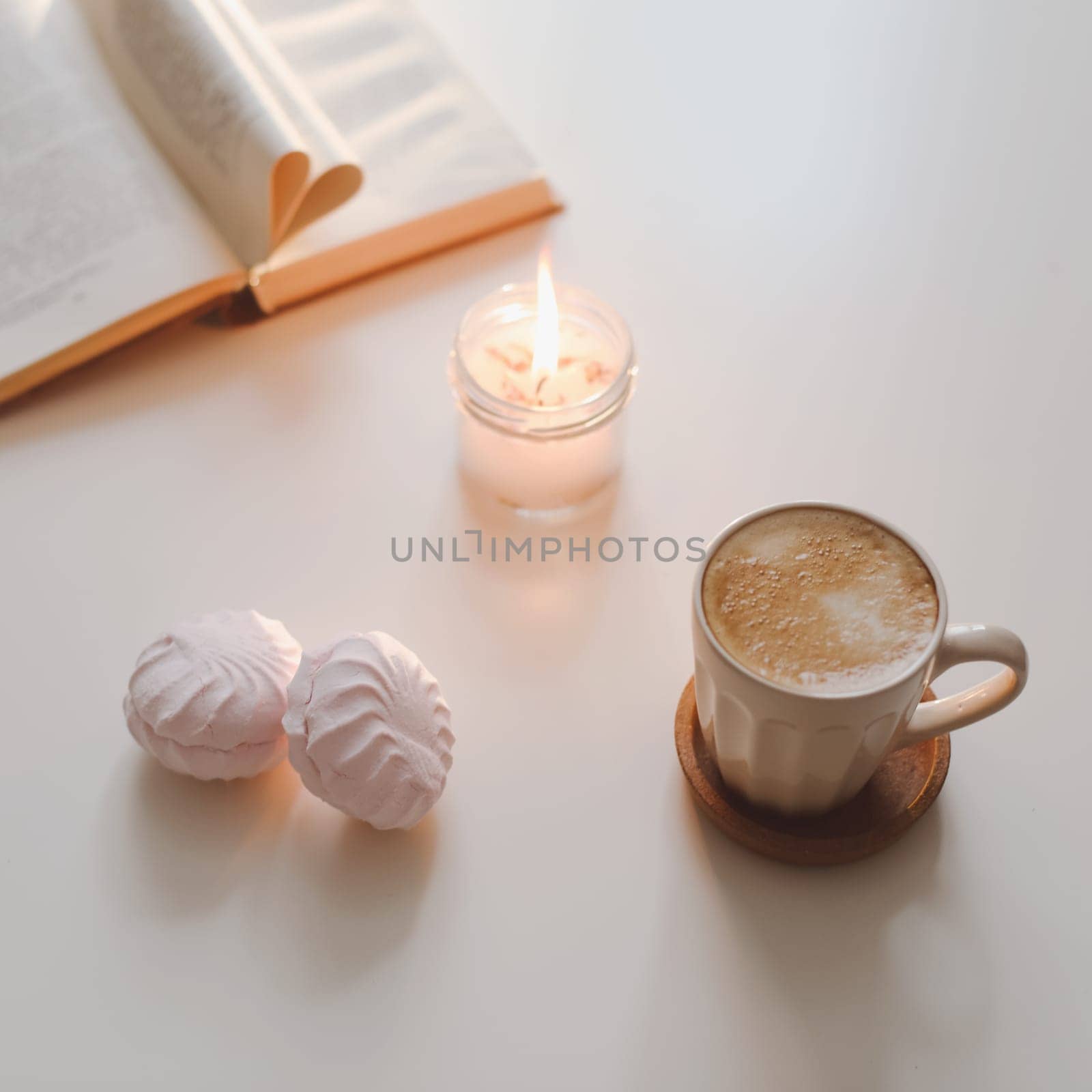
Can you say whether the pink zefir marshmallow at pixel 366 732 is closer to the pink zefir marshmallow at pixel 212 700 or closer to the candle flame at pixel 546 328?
the pink zefir marshmallow at pixel 212 700

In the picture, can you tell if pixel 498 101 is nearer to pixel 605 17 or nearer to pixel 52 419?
pixel 605 17

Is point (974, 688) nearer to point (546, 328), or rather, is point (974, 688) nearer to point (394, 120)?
point (546, 328)

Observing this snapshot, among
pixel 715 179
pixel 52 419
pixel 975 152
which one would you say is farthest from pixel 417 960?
pixel 975 152

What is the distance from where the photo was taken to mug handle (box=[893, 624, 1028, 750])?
564 millimetres

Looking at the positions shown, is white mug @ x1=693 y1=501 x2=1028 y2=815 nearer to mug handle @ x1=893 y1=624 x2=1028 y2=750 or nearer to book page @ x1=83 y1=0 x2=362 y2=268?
mug handle @ x1=893 y1=624 x2=1028 y2=750

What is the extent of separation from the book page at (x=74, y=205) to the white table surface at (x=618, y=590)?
0.05 meters

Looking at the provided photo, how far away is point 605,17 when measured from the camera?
1.07m

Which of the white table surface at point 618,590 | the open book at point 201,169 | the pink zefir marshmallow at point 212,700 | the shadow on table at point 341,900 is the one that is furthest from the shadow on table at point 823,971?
the open book at point 201,169

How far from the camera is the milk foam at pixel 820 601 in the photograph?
1.83 ft

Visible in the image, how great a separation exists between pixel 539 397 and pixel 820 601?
0.90ft

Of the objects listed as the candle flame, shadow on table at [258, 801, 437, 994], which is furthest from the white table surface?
the candle flame

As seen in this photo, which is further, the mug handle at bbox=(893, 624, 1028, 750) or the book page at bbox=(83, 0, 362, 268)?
the book page at bbox=(83, 0, 362, 268)

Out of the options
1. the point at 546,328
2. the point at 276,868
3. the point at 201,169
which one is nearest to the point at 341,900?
the point at 276,868

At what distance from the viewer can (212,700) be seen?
25.0 inches
